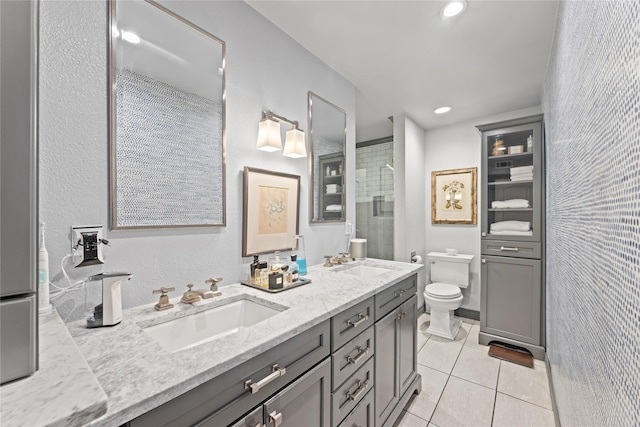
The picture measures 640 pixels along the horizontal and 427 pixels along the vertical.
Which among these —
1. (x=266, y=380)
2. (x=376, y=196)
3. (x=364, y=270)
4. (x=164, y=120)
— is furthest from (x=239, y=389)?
(x=376, y=196)

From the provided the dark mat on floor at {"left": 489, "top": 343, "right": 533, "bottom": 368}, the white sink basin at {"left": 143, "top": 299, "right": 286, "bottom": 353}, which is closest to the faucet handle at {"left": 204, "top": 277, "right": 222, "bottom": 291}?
the white sink basin at {"left": 143, "top": 299, "right": 286, "bottom": 353}

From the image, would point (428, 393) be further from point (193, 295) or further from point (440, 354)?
point (193, 295)

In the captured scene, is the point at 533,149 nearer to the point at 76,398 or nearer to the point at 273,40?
the point at 273,40

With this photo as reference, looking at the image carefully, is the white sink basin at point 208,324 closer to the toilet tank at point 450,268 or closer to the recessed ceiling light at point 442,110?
the toilet tank at point 450,268

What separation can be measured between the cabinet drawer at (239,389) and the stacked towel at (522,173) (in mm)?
2716

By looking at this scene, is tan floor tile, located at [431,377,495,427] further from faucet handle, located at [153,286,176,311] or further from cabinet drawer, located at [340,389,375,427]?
faucet handle, located at [153,286,176,311]

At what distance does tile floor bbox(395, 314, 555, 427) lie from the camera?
5.69ft

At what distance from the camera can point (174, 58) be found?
4.13 ft

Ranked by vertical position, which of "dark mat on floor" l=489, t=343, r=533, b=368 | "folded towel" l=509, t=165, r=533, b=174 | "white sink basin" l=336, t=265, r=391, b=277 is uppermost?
"folded towel" l=509, t=165, r=533, b=174

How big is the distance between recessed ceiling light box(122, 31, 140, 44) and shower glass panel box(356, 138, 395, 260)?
2.86 m

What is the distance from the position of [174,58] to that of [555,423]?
124 inches

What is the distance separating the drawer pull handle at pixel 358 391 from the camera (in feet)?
4.11

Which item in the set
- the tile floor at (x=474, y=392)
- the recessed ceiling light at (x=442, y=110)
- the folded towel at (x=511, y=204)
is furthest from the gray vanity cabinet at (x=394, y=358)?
the recessed ceiling light at (x=442, y=110)

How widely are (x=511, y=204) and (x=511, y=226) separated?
234 millimetres
